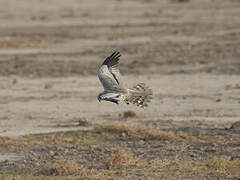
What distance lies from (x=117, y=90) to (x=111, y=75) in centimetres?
45

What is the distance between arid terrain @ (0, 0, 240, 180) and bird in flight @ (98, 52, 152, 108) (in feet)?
2.69

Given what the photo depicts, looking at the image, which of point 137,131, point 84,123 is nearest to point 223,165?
point 137,131

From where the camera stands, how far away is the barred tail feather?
12.1 m

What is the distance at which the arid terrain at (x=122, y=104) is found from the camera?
12.3m

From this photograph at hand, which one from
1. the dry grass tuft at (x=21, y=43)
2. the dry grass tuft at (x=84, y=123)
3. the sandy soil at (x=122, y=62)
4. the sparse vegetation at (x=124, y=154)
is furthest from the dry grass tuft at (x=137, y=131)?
the dry grass tuft at (x=21, y=43)

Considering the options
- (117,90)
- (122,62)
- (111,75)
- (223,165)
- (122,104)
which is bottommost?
(223,165)

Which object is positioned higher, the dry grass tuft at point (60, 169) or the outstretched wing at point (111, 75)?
the outstretched wing at point (111, 75)

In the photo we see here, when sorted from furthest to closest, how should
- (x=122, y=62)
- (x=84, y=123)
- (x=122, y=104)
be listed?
(x=122, y=62) → (x=122, y=104) → (x=84, y=123)

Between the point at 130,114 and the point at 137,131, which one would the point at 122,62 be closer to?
the point at 130,114

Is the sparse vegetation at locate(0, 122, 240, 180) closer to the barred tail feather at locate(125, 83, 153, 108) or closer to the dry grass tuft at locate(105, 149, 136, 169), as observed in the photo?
the dry grass tuft at locate(105, 149, 136, 169)

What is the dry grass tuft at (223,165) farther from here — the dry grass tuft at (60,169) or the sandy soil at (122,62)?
the sandy soil at (122,62)

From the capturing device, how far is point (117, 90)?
39.9 feet

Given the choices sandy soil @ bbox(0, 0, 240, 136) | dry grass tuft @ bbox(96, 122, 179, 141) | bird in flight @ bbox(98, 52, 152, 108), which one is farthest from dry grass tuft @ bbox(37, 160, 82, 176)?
sandy soil @ bbox(0, 0, 240, 136)

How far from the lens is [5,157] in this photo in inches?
518
